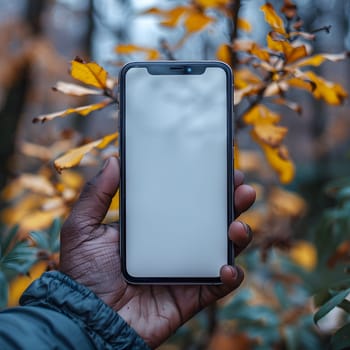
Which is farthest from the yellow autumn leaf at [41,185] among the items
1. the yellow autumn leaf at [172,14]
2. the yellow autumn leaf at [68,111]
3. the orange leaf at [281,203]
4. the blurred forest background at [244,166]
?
the orange leaf at [281,203]

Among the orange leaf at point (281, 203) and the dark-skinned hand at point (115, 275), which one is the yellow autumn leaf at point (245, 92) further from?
the orange leaf at point (281, 203)

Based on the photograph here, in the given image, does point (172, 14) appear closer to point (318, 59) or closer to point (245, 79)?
point (245, 79)

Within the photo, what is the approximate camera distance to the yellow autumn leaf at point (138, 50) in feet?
3.85

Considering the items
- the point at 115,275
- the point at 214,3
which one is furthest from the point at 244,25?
the point at 115,275

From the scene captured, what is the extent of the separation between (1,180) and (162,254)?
6.63ft

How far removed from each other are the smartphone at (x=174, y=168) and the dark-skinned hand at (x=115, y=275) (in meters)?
0.03

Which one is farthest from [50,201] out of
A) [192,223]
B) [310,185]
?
[310,185]

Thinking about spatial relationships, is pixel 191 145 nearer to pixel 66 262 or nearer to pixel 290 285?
pixel 66 262

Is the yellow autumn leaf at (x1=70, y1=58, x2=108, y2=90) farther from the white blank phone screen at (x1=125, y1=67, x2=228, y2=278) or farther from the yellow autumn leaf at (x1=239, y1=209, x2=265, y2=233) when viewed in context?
the yellow autumn leaf at (x1=239, y1=209, x2=265, y2=233)

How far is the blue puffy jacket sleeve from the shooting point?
0.82 meters

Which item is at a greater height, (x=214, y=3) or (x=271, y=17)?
(x=214, y=3)

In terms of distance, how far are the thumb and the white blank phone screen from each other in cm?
5

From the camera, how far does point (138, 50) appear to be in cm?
121

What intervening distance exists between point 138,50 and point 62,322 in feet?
2.32
